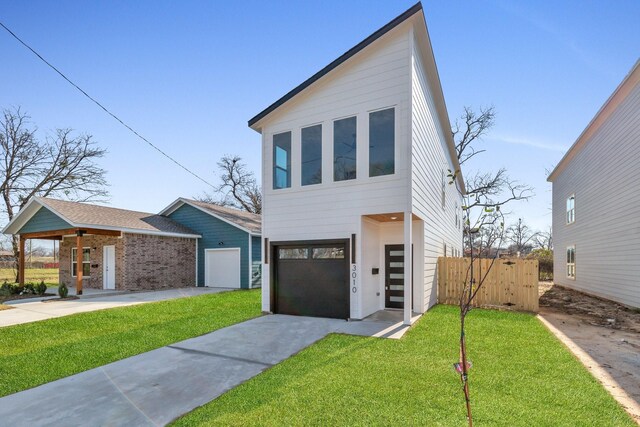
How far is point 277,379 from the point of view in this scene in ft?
13.5

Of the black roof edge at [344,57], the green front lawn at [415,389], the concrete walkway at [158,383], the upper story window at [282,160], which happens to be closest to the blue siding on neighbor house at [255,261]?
the upper story window at [282,160]

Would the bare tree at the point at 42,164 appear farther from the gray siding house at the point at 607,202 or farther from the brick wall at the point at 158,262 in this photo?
the gray siding house at the point at 607,202

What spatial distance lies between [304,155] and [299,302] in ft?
12.2

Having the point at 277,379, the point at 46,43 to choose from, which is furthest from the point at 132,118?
the point at 277,379

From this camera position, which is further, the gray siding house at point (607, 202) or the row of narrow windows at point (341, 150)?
the gray siding house at point (607, 202)

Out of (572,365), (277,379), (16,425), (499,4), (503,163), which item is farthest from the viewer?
(503,163)

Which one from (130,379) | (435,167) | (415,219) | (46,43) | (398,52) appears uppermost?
(46,43)

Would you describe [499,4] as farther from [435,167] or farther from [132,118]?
[132,118]

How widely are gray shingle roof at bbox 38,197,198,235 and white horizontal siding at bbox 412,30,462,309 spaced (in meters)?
12.0

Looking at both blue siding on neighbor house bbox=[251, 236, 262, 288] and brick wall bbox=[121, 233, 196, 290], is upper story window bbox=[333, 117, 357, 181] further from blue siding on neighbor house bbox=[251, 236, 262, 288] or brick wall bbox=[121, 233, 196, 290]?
brick wall bbox=[121, 233, 196, 290]

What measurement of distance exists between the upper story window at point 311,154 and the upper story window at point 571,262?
14126 millimetres

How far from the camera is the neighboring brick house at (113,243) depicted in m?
13.6

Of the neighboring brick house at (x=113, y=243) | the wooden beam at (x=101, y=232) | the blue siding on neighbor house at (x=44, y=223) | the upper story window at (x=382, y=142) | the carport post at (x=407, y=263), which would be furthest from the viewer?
the neighboring brick house at (x=113, y=243)

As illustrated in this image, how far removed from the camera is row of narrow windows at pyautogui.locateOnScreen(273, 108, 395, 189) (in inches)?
289
